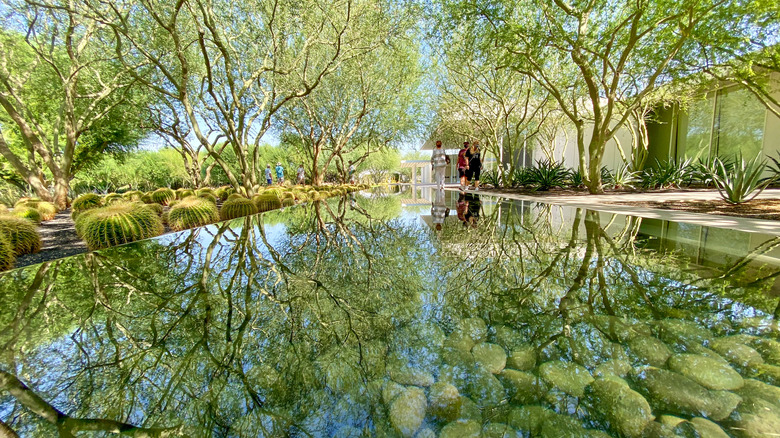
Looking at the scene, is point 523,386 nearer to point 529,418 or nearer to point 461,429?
point 529,418

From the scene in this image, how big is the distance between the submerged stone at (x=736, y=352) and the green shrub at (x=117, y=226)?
23.3ft

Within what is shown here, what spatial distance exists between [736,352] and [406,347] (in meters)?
1.55

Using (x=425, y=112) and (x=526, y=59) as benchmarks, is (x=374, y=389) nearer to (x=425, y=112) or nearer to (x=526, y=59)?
(x=526, y=59)

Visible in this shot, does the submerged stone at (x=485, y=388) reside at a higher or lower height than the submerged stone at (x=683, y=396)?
lower

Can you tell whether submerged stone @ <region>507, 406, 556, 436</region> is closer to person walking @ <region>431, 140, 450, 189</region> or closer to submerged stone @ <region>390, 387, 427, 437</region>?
submerged stone @ <region>390, 387, 427, 437</region>

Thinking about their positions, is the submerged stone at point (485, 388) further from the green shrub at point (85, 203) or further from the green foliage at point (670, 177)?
the green foliage at point (670, 177)

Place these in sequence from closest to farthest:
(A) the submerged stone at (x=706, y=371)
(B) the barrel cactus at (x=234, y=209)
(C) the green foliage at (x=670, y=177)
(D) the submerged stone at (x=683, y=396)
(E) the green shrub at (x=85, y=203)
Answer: (D) the submerged stone at (x=683, y=396) → (A) the submerged stone at (x=706, y=371) → (B) the barrel cactus at (x=234, y=209) → (E) the green shrub at (x=85, y=203) → (C) the green foliage at (x=670, y=177)

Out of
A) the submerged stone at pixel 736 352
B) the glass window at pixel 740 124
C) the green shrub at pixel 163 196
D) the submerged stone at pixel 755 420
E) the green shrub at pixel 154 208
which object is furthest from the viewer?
the glass window at pixel 740 124

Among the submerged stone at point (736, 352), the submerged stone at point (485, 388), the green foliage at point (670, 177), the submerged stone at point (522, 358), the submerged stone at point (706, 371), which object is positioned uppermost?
the green foliage at point (670, 177)

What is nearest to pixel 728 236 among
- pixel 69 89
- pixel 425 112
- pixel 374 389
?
pixel 374 389

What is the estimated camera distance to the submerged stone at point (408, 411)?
1.10 metres

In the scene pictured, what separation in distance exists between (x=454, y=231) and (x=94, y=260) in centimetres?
495

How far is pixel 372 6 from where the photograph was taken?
30.5ft

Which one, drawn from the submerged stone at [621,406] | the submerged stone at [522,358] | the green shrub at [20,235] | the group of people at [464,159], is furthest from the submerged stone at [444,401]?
the group of people at [464,159]
